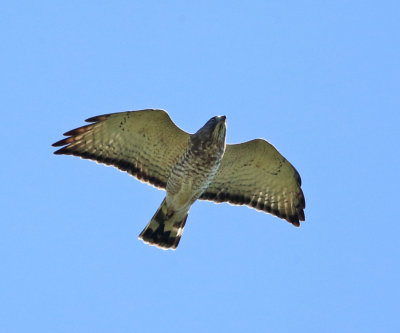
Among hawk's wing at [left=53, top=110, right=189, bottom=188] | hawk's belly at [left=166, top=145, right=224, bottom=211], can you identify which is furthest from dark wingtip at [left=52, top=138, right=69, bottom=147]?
hawk's belly at [left=166, top=145, right=224, bottom=211]

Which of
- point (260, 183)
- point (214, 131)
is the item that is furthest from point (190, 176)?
point (260, 183)

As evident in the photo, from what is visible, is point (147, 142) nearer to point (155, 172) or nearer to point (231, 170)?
point (155, 172)

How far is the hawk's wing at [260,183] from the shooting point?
46.2 ft

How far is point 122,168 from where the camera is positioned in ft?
46.1

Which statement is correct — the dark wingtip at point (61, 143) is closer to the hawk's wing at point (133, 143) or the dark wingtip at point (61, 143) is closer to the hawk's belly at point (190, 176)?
the hawk's wing at point (133, 143)

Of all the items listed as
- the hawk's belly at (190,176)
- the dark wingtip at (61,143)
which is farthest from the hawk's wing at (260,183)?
the dark wingtip at (61,143)

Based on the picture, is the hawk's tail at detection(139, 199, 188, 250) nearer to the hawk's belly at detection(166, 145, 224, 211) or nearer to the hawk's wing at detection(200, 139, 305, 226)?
the hawk's belly at detection(166, 145, 224, 211)

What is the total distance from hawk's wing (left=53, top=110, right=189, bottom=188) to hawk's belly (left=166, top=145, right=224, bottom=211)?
0.31 metres

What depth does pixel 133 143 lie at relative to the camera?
45.8 feet

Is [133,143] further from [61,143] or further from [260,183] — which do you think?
[260,183]

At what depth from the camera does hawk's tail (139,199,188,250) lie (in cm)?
1437

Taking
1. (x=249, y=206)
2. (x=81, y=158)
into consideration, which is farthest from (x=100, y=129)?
(x=249, y=206)

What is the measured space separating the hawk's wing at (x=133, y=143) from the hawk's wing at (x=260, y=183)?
Answer: 0.86 m

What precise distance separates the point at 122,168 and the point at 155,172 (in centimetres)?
53
